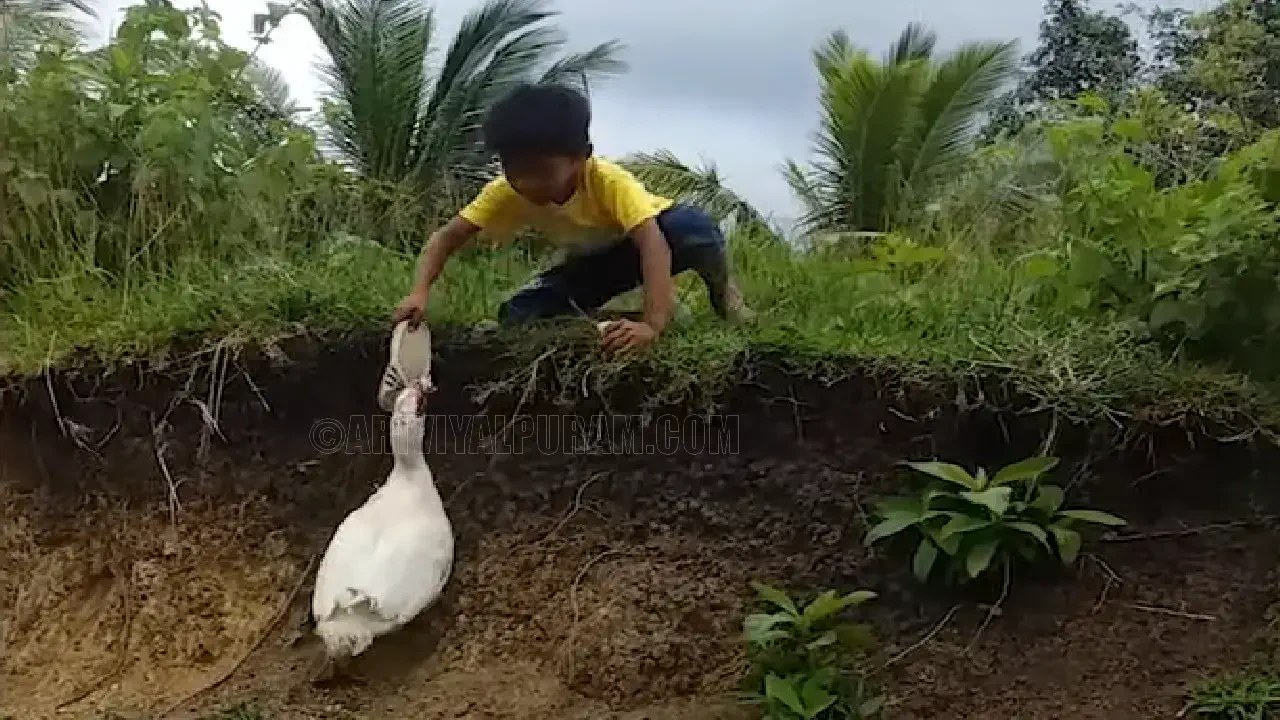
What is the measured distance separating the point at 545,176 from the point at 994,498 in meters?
1.01

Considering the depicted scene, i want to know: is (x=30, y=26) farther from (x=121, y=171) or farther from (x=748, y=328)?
(x=748, y=328)

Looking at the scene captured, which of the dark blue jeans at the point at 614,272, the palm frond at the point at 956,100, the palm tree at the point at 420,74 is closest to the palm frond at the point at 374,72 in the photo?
the palm tree at the point at 420,74

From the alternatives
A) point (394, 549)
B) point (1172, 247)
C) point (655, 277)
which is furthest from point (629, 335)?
point (1172, 247)

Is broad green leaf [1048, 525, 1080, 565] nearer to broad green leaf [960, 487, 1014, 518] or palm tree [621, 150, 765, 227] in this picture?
broad green leaf [960, 487, 1014, 518]

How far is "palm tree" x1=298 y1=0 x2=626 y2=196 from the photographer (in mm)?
5332

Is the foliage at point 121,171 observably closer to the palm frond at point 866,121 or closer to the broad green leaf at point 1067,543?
the broad green leaf at point 1067,543

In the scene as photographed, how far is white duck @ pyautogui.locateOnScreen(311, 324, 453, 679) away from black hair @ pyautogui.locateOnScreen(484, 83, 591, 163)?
0.39 meters

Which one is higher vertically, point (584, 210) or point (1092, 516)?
point (584, 210)

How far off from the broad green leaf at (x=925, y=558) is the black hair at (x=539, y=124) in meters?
0.95

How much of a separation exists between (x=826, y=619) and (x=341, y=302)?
119cm

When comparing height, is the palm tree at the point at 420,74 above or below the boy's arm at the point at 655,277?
above

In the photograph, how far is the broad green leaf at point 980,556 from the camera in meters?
2.26

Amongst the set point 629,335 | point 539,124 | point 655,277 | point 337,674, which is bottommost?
point 337,674

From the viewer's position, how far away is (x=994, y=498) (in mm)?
2266
